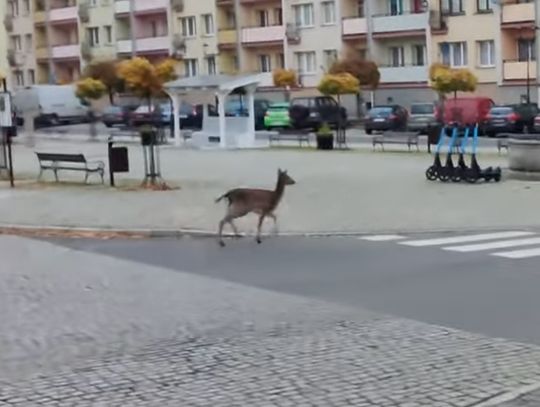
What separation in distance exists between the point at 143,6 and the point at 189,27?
503 cm

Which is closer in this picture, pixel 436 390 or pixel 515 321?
pixel 436 390

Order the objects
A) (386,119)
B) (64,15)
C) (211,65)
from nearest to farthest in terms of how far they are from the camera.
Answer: (386,119), (211,65), (64,15)

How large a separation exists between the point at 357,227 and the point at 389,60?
45100 millimetres

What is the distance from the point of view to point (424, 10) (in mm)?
58281

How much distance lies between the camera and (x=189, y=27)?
7475cm

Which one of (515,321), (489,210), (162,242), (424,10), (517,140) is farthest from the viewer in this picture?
(424,10)

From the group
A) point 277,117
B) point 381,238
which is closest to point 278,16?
point 277,117

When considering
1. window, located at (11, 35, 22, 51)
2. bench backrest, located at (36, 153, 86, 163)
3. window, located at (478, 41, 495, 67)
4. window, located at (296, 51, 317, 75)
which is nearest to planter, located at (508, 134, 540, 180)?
bench backrest, located at (36, 153, 86, 163)

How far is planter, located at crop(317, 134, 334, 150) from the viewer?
39344 mm

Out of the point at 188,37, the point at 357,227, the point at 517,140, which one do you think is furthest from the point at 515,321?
the point at 188,37

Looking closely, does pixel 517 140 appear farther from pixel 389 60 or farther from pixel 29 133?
pixel 389 60

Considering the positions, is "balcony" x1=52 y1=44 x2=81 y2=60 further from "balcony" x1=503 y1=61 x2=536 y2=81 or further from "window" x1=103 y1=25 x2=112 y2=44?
"balcony" x1=503 y1=61 x2=536 y2=81

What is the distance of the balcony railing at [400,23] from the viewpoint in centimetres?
5841

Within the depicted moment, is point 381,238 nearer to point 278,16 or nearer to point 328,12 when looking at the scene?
point 328,12
